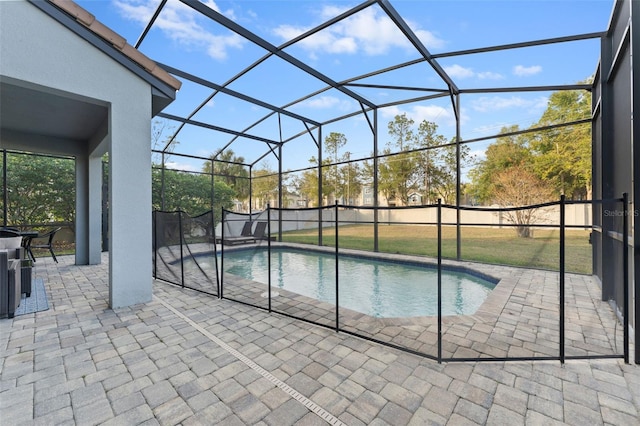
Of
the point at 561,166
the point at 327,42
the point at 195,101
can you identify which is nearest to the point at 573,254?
the point at 561,166

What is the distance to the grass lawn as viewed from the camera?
259 inches

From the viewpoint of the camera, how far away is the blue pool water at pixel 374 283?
474 cm

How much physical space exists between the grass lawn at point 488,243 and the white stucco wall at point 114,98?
252 inches

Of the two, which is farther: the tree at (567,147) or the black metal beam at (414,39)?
the tree at (567,147)

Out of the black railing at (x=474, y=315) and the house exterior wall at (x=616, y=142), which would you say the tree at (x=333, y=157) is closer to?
the black railing at (x=474, y=315)

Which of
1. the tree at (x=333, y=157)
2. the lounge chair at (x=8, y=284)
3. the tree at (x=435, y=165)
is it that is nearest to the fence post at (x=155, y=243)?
the lounge chair at (x=8, y=284)

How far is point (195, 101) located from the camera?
6742 mm

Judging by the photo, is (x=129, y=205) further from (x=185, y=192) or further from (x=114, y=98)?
(x=185, y=192)

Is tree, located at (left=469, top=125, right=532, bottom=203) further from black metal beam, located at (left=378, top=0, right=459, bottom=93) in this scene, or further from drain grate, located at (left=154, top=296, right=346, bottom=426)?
drain grate, located at (left=154, top=296, right=346, bottom=426)

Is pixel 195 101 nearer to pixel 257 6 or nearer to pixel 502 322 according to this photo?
pixel 257 6

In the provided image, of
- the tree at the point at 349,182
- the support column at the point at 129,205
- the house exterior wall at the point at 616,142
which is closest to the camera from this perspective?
the house exterior wall at the point at 616,142

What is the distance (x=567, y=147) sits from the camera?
802cm

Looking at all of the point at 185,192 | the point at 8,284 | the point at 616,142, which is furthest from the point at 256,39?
the point at 185,192

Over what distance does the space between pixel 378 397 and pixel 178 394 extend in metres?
1.34
